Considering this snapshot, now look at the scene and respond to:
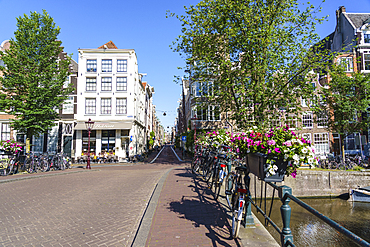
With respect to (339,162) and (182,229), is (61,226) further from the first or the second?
(339,162)

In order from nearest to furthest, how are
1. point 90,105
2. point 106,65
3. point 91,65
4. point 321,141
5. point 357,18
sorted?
point 90,105 → point 91,65 → point 106,65 → point 321,141 → point 357,18

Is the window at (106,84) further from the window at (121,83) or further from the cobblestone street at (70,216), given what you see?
the cobblestone street at (70,216)

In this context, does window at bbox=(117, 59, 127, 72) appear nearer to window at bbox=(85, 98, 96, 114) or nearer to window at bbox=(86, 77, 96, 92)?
window at bbox=(86, 77, 96, 92)

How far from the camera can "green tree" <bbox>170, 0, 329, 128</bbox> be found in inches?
532

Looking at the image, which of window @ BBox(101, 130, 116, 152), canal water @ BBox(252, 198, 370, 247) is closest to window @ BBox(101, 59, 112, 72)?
window @ BBox(101, 130, 116, 152)

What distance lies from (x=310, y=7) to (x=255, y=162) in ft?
46.2

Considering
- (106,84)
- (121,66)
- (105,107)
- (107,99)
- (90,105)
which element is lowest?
(105,107)

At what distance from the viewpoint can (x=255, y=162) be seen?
3770 millimetres

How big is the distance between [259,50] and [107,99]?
20962mm

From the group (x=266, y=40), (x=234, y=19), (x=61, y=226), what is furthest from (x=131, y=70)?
(x=61, y=226)

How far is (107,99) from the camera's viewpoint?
29.5m

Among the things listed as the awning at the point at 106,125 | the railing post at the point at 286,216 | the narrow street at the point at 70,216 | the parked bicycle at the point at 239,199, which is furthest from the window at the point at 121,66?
the railing post at the point at 286,216

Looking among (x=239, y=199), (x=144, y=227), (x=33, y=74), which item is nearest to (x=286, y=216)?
(x=239, y=199)

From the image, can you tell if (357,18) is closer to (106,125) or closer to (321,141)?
(321,141)
